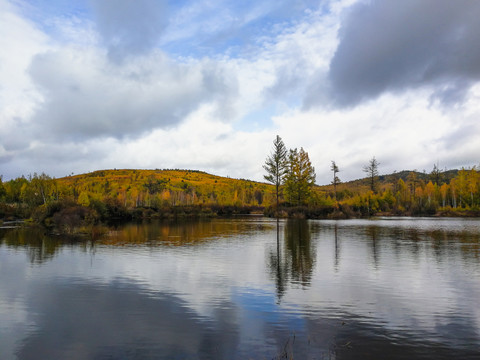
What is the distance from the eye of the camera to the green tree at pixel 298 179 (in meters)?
61.0

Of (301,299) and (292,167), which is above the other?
(292,167)

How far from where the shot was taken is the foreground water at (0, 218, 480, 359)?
260 inches

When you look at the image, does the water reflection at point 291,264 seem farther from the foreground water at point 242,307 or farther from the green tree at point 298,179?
the green tree at point 298,179

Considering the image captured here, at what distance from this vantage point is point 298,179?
6169 centimetres

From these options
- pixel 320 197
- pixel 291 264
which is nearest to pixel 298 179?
pixel 320 197

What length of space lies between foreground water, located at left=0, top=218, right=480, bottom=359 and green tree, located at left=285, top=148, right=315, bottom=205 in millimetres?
44103

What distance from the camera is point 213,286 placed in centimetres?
1122

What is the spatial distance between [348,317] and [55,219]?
→ 37488mm

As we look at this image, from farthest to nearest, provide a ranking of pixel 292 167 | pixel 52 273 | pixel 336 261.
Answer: pixel 292 167 → pixel 336 261 → pixel 52 273

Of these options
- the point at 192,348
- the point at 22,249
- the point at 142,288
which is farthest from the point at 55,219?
the point at 192,348

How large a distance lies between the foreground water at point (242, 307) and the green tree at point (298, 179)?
4410 centimetres

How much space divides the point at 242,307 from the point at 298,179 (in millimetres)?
53987

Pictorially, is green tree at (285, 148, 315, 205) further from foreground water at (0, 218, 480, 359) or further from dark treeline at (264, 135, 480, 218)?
foreground water at (0, 218, 480, 359)

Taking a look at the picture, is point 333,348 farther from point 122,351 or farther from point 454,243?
point 454,243
